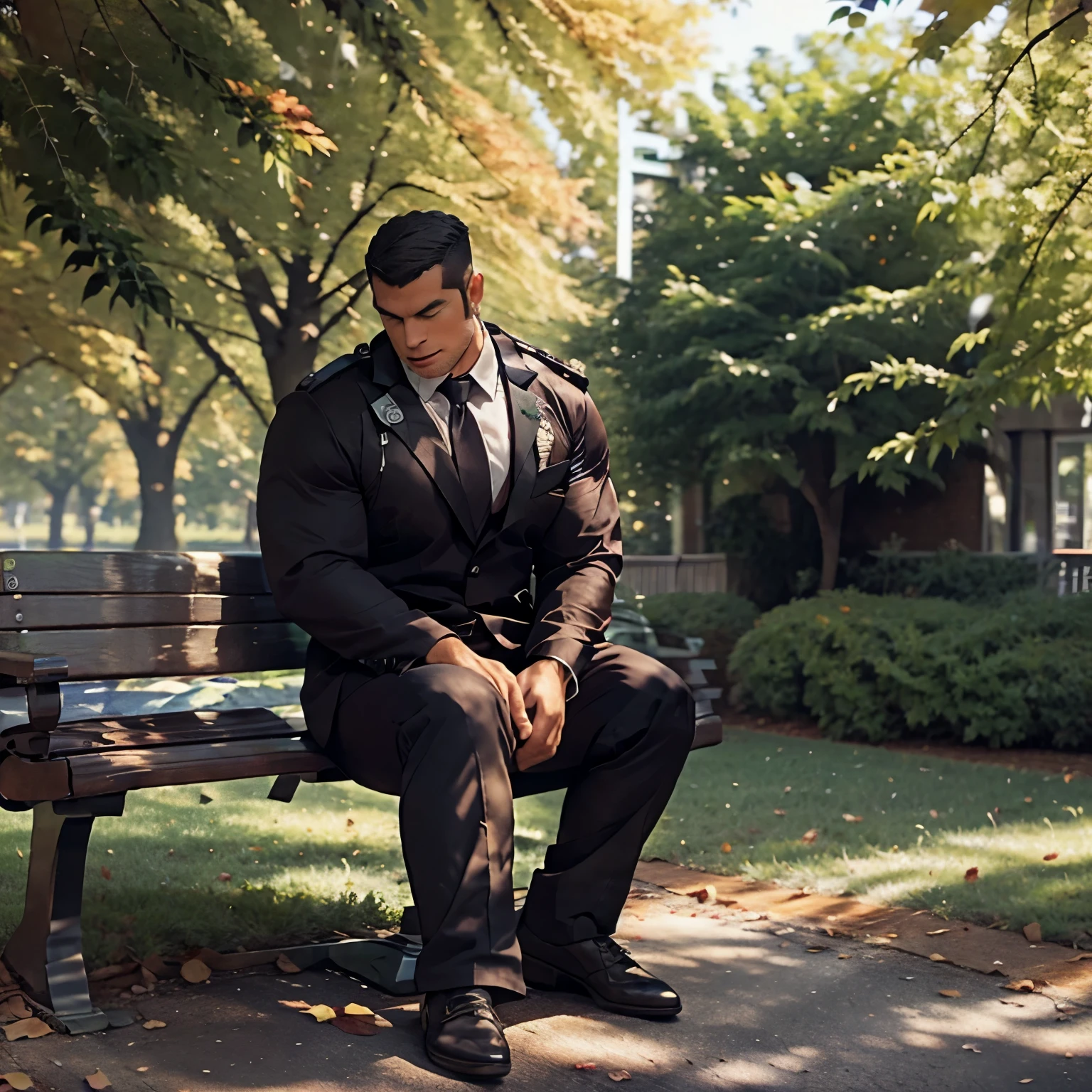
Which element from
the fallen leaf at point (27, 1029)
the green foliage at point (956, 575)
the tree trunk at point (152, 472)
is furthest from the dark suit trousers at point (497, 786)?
the tree trunk at point (152, 472)

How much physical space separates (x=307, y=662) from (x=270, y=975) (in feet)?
2.95

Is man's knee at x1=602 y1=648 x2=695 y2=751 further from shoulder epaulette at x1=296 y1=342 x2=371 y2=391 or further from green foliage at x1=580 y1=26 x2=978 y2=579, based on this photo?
green foliage at x1=580 y1=26 x2=978 y2=579

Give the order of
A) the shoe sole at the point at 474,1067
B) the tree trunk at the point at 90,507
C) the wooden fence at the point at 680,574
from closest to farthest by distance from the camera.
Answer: the shoe sole at the point at 474,1067
the wooden fence at the point at 680,574
the tree trunk at the point at 90,507

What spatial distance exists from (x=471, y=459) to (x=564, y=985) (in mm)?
1444

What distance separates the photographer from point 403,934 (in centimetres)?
413

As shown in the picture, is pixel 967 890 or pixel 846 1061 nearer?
pixel 846 1061

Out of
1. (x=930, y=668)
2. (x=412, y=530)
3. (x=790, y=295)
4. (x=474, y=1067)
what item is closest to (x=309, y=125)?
(x=412, y=530)

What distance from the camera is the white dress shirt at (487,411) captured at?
388 centimetres

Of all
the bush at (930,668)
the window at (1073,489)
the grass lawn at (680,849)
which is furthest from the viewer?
the window at (1073,489)

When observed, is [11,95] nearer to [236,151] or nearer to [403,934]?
[403,934]

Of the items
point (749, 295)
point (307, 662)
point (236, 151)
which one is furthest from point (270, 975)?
point (749, 295)

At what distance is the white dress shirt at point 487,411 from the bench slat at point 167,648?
92cm

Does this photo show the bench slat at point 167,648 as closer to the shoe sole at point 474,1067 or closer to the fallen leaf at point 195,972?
the fallen leaf at point 195,972

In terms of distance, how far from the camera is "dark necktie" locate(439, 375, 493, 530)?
3.84 meters
